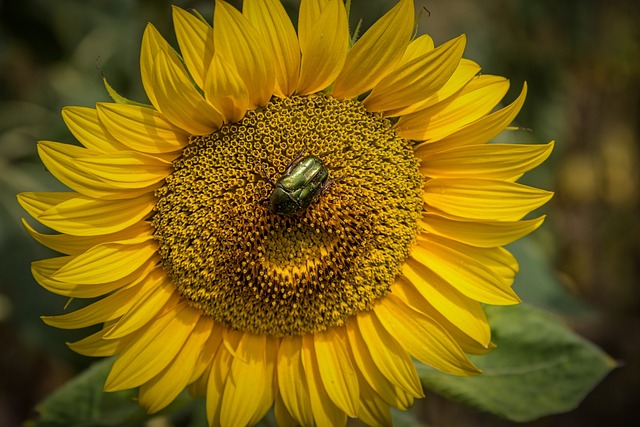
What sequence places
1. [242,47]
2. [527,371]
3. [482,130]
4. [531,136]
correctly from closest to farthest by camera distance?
[242,47] < [482,130] < [527,371] < [531,136]

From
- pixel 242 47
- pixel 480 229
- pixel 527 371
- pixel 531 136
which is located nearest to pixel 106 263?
pixel 242 47

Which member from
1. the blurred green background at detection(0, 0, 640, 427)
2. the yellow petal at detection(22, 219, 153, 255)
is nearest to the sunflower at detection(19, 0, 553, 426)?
the yellow petal at detection(22, 219, 153, 255)

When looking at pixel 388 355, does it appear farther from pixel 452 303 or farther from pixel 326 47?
pixel 326 47

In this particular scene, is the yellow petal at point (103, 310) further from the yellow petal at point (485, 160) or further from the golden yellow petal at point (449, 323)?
the yellow petal at point (485, 160)

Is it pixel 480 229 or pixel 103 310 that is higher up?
pixel 480 229

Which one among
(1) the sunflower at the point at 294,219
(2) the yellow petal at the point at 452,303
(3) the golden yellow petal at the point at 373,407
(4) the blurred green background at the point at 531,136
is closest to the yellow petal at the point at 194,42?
(1) the sunflower at the point at 294,219

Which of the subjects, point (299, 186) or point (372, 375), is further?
point (372, 375)

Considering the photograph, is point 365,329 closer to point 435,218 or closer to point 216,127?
point 435,218

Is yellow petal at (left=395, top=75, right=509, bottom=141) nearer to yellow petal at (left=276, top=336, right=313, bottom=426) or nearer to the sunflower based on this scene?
the sunflower
